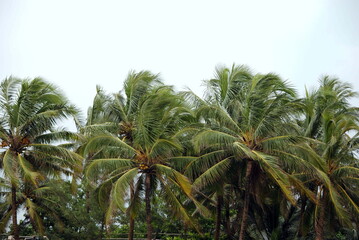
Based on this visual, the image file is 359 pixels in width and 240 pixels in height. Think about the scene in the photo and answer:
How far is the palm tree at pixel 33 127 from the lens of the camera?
2012cm

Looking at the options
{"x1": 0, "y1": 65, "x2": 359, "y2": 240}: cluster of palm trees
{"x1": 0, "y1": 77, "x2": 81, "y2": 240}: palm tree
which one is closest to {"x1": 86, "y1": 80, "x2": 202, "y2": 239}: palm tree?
{"x1": 0, "y1": 65, "x2": 359, "y2": 240}: cluster of palm trees

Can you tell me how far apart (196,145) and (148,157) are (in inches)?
88.1

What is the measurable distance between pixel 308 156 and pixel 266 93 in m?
3.03

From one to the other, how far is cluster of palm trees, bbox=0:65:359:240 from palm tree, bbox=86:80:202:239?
42mm

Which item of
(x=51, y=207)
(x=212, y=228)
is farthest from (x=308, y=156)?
(x=51, y=207)

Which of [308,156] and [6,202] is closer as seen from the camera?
[308,156]

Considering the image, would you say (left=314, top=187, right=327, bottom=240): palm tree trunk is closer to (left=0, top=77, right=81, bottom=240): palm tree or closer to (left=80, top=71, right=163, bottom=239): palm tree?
(left=80, top=71, right=163, bottom=239): palm tree

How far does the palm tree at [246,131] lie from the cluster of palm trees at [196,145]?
4 centimetres

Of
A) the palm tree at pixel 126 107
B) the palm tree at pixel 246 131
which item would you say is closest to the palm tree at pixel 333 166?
the palm tree at pixel 246 131

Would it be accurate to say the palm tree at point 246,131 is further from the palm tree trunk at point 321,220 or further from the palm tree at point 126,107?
the palm tree at point 126,107

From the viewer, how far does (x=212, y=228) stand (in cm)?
2823

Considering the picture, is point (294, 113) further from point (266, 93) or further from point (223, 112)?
point (223, 112)

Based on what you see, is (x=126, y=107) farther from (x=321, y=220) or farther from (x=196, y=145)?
(x=321, y=220)

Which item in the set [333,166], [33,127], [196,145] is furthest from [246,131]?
[33,127]
